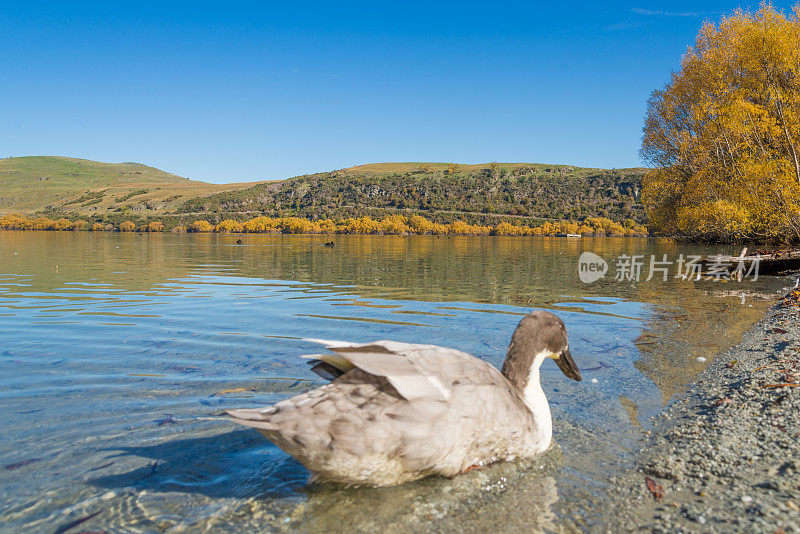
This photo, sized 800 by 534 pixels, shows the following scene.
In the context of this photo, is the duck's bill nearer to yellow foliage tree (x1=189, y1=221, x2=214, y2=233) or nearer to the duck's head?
the duck's head

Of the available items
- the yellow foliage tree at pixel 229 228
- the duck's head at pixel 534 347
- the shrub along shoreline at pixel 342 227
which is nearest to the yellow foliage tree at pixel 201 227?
the shrub along shoreline at pixel 342 227

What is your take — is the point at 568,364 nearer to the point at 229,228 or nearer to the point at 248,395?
the point at 248,395

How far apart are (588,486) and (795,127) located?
109 feet

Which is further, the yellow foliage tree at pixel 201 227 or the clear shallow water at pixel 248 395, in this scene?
the yellow foliage tree at pixel 201 227

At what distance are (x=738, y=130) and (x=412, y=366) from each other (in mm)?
34193

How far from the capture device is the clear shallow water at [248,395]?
4.11m

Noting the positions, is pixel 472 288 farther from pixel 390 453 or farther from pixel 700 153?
pixel 700 153

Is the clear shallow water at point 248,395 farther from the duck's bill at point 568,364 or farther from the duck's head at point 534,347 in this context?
the duck's head at point 534,347

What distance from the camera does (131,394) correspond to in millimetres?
6727

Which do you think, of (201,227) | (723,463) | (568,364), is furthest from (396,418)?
(201,227)

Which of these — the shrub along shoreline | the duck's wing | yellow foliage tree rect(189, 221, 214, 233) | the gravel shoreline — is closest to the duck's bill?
the gravel shoreline

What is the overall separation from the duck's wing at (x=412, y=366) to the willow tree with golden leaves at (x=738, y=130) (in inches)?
1195

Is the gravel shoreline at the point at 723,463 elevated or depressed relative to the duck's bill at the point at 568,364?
depressed

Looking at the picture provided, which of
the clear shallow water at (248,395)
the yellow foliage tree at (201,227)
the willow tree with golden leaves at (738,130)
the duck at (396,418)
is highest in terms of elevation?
the willow tree with golden leaves at (738,130)
